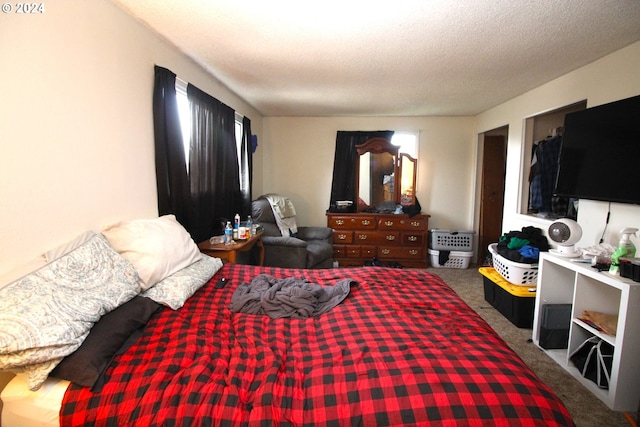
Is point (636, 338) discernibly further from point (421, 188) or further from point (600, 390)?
point (421, 188)

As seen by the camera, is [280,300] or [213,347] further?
[280,300]

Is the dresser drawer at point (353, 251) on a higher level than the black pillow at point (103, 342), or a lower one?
lower

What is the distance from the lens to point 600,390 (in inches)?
73.8

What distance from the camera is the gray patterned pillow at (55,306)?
101cm

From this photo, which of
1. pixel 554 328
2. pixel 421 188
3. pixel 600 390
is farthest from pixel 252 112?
pixel 600 390

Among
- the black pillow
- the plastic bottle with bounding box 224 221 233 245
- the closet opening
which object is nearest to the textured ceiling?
the closet opening

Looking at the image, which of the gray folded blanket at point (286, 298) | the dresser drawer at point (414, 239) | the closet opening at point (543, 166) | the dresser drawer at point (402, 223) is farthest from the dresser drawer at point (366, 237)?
the gray folded blanket at point (286, 298)

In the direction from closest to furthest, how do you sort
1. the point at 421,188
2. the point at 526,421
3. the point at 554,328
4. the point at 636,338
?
the point at 526,421, the point at 636,338, the point at 554,328, the point at 421,188

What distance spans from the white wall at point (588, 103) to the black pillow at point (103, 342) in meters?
→ 3.05

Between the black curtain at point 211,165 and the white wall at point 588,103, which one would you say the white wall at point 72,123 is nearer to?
the black curtain at point 211,165

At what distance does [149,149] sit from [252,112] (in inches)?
95.9

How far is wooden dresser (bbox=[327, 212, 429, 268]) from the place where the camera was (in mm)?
4426

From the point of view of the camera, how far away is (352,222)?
14.7ft

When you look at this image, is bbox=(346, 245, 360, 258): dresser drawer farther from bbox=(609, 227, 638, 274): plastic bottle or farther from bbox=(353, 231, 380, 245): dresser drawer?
bbox=(609, 227, 638, 274): plastic bottle
